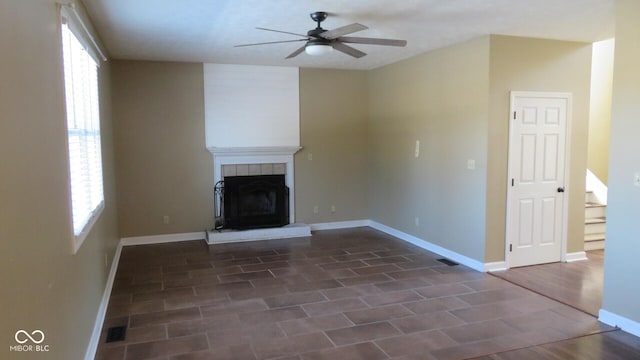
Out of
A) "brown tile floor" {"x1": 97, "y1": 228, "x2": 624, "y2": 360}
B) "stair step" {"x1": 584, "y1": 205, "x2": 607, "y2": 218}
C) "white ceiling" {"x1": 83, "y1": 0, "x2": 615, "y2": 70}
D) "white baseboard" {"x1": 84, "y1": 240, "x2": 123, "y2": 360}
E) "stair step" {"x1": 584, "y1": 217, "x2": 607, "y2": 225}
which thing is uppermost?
"white ceiling" {"x1": 83, "y1": 0, "x2": 615, "y2": 70}

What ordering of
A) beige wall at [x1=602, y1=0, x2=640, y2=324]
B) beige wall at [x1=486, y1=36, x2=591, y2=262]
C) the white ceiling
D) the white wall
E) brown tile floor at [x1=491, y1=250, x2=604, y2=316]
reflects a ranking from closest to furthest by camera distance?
beige wall at [x1=602, y1=0, x2=640, y2=324]
the white ceiling
brown tile floor at [x1=491, y1=250, x2=604, y2=316]
beige wall at [x1=486, y1=36, x2=591, y2=262]
the white wall

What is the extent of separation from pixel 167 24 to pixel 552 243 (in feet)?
16.4

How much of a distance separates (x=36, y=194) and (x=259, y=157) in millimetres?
5294

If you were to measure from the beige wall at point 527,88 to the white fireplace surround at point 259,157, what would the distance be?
10.7ft

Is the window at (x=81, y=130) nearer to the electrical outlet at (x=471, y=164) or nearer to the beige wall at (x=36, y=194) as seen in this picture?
the beige wall at (x=36, y=194)

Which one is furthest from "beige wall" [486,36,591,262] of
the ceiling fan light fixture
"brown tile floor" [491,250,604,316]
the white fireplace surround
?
the white fireplace surround

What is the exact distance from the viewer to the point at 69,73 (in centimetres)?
284

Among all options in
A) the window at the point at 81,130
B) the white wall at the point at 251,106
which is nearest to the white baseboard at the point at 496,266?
the white wall at the point at 251,106

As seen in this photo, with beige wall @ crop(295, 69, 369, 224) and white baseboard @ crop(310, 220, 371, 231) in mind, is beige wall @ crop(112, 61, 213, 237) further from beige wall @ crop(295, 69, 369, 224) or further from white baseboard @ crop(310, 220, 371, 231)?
white baseboard @ crop(310, 220, 371, 231)

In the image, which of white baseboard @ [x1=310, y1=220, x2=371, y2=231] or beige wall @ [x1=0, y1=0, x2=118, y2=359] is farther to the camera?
white baseboard @ [x1=310, y1=220, x2=371, y2=231]

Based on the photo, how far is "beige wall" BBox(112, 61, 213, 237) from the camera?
251 inches

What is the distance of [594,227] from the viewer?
20.1 feet

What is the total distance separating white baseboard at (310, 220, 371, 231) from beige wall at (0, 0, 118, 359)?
4.90 metres

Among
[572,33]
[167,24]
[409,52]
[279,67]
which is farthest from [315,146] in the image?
[572,33]
